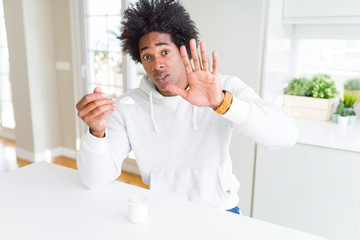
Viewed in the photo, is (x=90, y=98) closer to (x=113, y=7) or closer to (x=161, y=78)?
(x=161, y=78)

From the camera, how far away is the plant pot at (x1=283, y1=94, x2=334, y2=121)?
223 cm

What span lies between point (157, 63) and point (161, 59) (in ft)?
0.09

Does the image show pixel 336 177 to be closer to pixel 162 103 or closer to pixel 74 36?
pixel 162 103

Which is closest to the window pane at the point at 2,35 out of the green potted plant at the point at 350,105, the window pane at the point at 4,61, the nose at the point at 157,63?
the window pane at the point at 4,61

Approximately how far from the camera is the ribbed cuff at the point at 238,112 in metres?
1.10

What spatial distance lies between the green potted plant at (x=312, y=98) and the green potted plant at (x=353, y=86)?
82mm

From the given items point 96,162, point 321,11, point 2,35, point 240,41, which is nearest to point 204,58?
point 96,162

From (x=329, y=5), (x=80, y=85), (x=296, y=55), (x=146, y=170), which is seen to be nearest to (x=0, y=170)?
(x=80, y=85)

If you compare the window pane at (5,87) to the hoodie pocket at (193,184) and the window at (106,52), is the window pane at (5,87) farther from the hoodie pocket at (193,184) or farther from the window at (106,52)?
the hoodie pocket at (193,184)

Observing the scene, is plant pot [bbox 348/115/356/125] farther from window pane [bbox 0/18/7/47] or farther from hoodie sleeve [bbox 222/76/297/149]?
window pane [bbox 0/18/7/47]

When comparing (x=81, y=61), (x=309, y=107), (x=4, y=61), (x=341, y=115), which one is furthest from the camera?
(x=4, y=61)

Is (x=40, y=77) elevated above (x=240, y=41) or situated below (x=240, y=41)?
below

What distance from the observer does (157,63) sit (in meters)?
1.32

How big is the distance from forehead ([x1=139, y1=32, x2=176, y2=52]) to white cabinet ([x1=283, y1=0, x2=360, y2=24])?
1.06 meters
